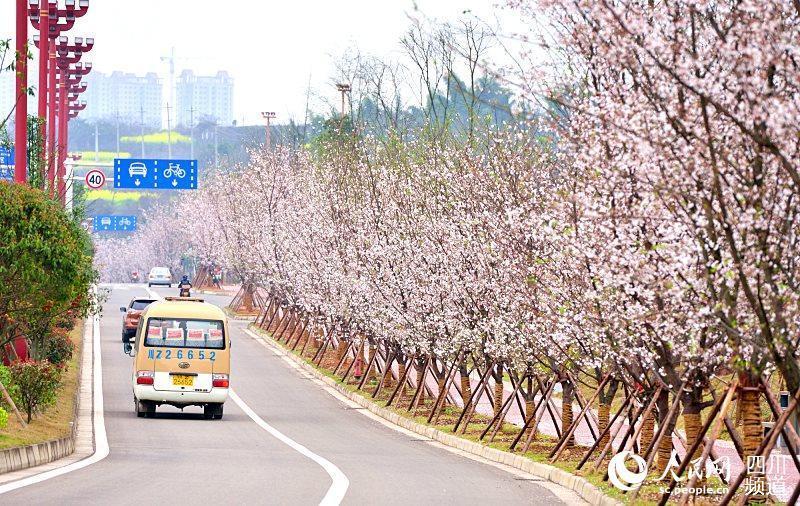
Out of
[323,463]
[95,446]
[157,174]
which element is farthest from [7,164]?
[157,174]

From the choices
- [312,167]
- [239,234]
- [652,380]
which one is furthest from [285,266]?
[652,380]

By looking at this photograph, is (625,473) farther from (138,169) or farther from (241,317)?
(241,317)

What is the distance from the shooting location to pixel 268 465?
857 inches

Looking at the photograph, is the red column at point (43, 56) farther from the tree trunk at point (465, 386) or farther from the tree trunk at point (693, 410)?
the tree trunk at point (693, 410)

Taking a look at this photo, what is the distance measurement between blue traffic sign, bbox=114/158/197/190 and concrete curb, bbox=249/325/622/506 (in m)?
19.8

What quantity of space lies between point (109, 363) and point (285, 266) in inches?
338

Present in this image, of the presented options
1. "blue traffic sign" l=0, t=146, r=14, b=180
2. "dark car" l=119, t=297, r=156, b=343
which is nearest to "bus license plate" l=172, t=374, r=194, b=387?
"blue traffic sign" l=0, t=146, r=14, b=180

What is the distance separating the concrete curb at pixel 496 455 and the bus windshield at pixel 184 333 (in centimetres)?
461

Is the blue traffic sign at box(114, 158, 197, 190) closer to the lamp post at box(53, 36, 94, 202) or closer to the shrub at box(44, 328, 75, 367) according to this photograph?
the lamp post at box(53, 36, 94, 202)

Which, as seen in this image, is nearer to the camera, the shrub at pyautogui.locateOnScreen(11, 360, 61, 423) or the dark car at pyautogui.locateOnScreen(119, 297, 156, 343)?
the shrub at pyautogui.locateOnScreen(11, 360, 61, 423)

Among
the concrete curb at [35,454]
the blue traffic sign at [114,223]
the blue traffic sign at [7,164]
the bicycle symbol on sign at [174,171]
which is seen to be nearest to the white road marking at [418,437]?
the concrete curb at [35,454]

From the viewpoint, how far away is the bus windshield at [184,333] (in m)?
32.8

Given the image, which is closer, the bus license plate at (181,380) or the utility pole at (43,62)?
the utility pole at (43,62)

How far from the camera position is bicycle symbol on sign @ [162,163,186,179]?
201 feet
